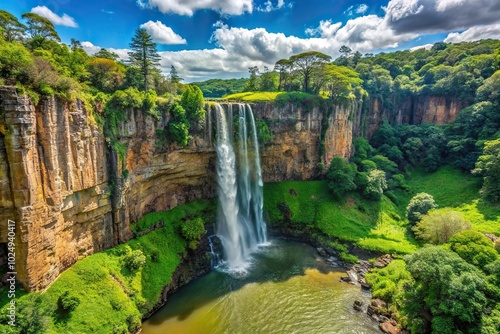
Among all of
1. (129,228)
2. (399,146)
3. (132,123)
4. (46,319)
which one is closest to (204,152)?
(132,123)

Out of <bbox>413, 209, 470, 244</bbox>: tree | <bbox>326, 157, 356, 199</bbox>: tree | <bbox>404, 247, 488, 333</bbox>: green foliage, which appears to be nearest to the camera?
<bbox>404, 247, 488, 333</bbox>: green foliage

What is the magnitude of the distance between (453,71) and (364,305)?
156 ft

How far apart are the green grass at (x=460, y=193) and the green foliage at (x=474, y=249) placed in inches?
362

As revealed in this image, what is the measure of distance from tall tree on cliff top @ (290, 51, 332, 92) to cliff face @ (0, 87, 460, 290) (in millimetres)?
7321

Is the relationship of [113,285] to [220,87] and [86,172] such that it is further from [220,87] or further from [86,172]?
[220,87]

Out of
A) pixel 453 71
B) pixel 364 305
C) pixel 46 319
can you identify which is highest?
pixel 453 71

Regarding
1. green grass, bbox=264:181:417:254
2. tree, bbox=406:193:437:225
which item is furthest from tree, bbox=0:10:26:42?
tree, bbox=406:193:437:225

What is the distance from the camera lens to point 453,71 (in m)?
48.6

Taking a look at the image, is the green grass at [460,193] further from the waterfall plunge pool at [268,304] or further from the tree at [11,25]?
the tree at [11,25]

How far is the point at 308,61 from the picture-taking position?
128ft

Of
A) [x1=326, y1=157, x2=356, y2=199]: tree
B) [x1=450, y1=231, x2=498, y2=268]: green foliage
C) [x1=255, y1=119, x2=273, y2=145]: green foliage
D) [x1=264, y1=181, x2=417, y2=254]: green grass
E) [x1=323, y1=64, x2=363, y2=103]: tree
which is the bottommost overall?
[x1=264, y1=181, x2=417, y2=254]: green grass

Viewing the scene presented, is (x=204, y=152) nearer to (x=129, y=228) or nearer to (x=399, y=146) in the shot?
(x=129, y=228)

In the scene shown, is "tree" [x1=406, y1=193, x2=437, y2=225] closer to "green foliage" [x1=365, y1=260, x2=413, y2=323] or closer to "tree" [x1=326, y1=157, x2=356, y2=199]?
"tree" [x1=326, y1=157, x2=356, y2=199]

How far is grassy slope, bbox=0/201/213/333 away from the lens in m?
16.2
